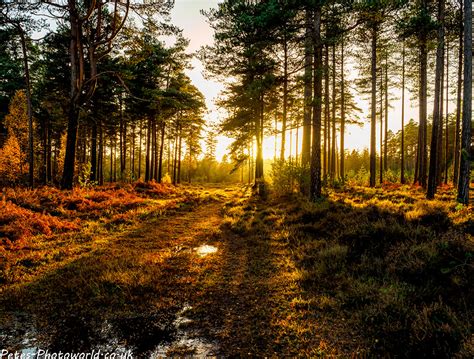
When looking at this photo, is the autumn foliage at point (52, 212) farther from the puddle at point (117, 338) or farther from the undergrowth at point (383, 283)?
the undergrowth at point (383, 283)

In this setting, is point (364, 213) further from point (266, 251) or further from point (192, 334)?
point (192, 334)

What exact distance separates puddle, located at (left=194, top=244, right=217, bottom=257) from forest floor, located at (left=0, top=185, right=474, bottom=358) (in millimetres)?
97

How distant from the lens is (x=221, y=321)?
4.01 m

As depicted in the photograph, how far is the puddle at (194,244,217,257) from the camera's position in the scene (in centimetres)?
721

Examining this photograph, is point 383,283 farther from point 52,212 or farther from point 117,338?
point 52,212

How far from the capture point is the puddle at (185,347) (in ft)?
10.7

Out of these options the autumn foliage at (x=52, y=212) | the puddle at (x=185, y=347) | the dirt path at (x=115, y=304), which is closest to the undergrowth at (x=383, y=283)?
the puddle at (x=185, y=347)

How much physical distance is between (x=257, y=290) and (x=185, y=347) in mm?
1958

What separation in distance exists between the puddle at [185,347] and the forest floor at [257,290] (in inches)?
0.6

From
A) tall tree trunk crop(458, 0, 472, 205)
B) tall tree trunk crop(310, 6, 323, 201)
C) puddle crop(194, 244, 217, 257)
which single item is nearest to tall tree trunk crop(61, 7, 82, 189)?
puddle crop(194, 244, 217, 257)

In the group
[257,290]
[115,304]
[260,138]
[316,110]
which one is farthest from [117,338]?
[260,138]

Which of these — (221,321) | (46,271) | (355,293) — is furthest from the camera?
(46,271)

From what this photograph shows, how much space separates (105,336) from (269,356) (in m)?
2.30

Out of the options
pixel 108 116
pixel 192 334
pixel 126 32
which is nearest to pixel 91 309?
pixel 192 334
